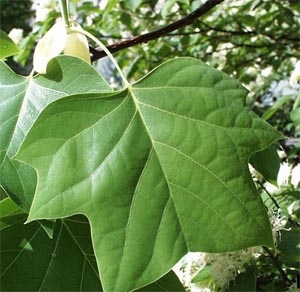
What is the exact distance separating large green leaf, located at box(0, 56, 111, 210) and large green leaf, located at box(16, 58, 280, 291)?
0.04 metres

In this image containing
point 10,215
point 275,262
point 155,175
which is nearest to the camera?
point 155,175

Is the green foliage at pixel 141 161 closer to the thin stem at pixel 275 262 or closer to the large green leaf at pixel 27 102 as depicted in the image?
the large green leaf at pixel 27 102

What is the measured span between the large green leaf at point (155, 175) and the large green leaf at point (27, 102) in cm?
4

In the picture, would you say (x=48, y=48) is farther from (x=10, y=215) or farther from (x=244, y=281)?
(x=244, y=281)

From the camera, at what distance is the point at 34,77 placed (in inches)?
24.4

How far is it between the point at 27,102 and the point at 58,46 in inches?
2.4

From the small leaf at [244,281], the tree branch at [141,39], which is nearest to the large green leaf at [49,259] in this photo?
the small leaf at [244,281]

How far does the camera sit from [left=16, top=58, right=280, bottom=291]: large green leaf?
0.53m

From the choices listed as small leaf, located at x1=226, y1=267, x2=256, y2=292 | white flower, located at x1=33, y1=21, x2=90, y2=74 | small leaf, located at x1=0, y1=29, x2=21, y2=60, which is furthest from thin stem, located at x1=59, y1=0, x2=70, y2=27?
small leaf, located at x1=226, y1=267, x2=256, y2=292

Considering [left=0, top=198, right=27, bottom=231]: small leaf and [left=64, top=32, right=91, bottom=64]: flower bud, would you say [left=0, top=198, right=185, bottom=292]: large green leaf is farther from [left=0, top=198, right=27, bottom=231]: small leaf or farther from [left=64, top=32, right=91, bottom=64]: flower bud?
[left=64, top=32, right=91, bottom=64]: flower bud

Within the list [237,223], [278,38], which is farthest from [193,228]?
[278,38]

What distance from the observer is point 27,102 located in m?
0.61

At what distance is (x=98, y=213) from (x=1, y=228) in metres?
0.19

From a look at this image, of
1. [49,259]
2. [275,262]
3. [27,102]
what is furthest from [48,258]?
[275,262]
